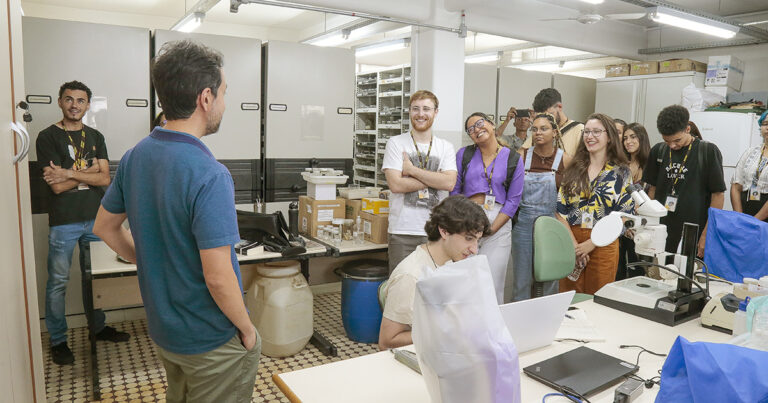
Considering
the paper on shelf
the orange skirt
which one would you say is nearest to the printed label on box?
the orange skirt

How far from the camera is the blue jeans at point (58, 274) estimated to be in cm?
335

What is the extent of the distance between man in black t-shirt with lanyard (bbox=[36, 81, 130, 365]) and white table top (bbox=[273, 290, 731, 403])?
2.47m

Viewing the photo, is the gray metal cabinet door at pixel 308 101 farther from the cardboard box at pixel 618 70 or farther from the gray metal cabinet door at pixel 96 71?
the cardboard box at pixel 618 70

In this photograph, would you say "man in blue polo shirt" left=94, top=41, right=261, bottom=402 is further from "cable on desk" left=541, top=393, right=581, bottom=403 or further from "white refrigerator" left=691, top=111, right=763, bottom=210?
"white refrigerator" left=691, top=111, right=763, bottom=210

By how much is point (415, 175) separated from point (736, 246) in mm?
1801

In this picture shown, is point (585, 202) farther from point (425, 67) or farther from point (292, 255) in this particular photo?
point (425, 67)

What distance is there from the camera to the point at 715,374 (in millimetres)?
815

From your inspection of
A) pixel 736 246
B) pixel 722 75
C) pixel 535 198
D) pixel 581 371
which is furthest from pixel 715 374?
pixel 722 75

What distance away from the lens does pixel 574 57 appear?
29.8ft

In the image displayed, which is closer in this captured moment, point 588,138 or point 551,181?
point 588,138

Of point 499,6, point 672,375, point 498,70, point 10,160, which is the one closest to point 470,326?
point 672,375

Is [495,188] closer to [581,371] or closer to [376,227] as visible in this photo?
[376,227]

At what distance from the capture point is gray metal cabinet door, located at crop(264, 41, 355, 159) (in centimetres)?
486

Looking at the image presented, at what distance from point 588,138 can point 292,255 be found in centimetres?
205
